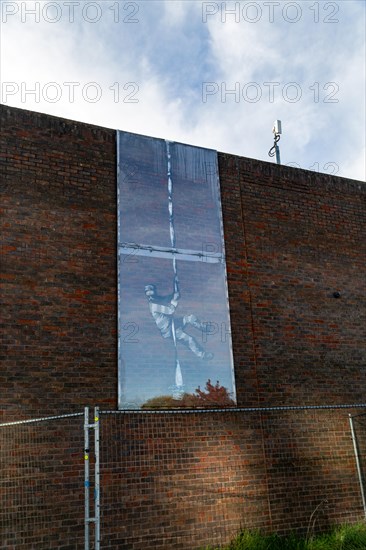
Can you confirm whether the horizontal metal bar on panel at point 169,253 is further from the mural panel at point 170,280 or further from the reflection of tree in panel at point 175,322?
the reflection of tree in panel at point 175,322

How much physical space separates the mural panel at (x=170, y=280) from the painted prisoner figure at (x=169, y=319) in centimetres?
2

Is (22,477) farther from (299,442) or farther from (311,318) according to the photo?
(311,318)

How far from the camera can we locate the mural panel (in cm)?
866

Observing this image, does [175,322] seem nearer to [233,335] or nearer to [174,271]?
[174,271]

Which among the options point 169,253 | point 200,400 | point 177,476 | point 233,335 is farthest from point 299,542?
point 169,253

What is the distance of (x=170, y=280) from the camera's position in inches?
366

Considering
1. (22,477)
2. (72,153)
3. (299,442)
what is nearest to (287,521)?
(299,442)

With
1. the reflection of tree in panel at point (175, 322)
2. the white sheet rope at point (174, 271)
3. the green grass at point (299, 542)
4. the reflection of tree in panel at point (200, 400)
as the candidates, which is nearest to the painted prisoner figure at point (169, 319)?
the reflection of tree in panel at point (175, 322)

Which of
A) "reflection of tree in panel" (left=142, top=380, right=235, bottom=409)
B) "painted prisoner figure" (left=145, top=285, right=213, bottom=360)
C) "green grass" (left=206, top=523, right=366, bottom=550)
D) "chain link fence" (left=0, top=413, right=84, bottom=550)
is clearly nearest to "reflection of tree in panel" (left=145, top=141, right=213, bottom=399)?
"painted prisoner figure" (left=145, top=285, right=213, bottom=360)

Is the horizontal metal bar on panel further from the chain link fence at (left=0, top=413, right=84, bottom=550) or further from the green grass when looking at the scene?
the green grass

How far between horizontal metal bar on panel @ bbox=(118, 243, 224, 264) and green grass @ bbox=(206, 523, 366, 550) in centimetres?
446

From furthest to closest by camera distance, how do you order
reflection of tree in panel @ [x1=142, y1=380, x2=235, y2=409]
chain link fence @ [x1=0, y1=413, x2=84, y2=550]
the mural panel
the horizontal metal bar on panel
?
1. the horizontal metal bar on panel
2. the mural panel
3. reflection of tree in panel @ [x1=142, y1=380, x2=235, y2=409]
4. chain link fence @ [x1=0, y1=413, x2=84, y2=550]

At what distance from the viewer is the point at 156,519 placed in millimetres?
7801

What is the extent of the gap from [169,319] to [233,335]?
120 centimetres
